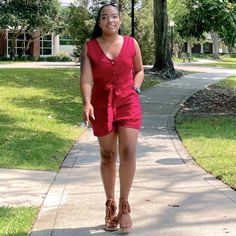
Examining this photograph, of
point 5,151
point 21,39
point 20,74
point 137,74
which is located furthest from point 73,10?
point 137,74

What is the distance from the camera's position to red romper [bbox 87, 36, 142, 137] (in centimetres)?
465

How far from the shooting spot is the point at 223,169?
7129 millimetres

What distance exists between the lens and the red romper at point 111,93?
4652mm

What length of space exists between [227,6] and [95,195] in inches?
267

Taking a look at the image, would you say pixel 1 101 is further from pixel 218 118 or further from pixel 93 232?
pixel 93 232

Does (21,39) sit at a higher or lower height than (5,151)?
higher

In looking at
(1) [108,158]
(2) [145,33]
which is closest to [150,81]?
(1) [108,158]

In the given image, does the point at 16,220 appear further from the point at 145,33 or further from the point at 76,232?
the point at 145,33

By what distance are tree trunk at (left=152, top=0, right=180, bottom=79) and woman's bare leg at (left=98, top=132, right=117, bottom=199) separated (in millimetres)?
19049

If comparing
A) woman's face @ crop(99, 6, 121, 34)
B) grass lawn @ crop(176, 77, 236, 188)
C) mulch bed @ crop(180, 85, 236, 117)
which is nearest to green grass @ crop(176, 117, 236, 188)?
grass lawn @ crop(176, 77, 236, 188)

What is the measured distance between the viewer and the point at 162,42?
81.3ft

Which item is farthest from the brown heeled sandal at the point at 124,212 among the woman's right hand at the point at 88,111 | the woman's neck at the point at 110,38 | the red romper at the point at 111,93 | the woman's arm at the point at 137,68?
the woman's neck at the point at 110,38

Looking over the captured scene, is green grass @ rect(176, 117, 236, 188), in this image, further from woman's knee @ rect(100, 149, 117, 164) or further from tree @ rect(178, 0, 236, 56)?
woman's knee @ rect(100, 149, 117, 164)

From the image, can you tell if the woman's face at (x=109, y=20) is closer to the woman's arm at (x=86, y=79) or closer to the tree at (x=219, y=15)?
the woman's arm at (x=86, y=79)
